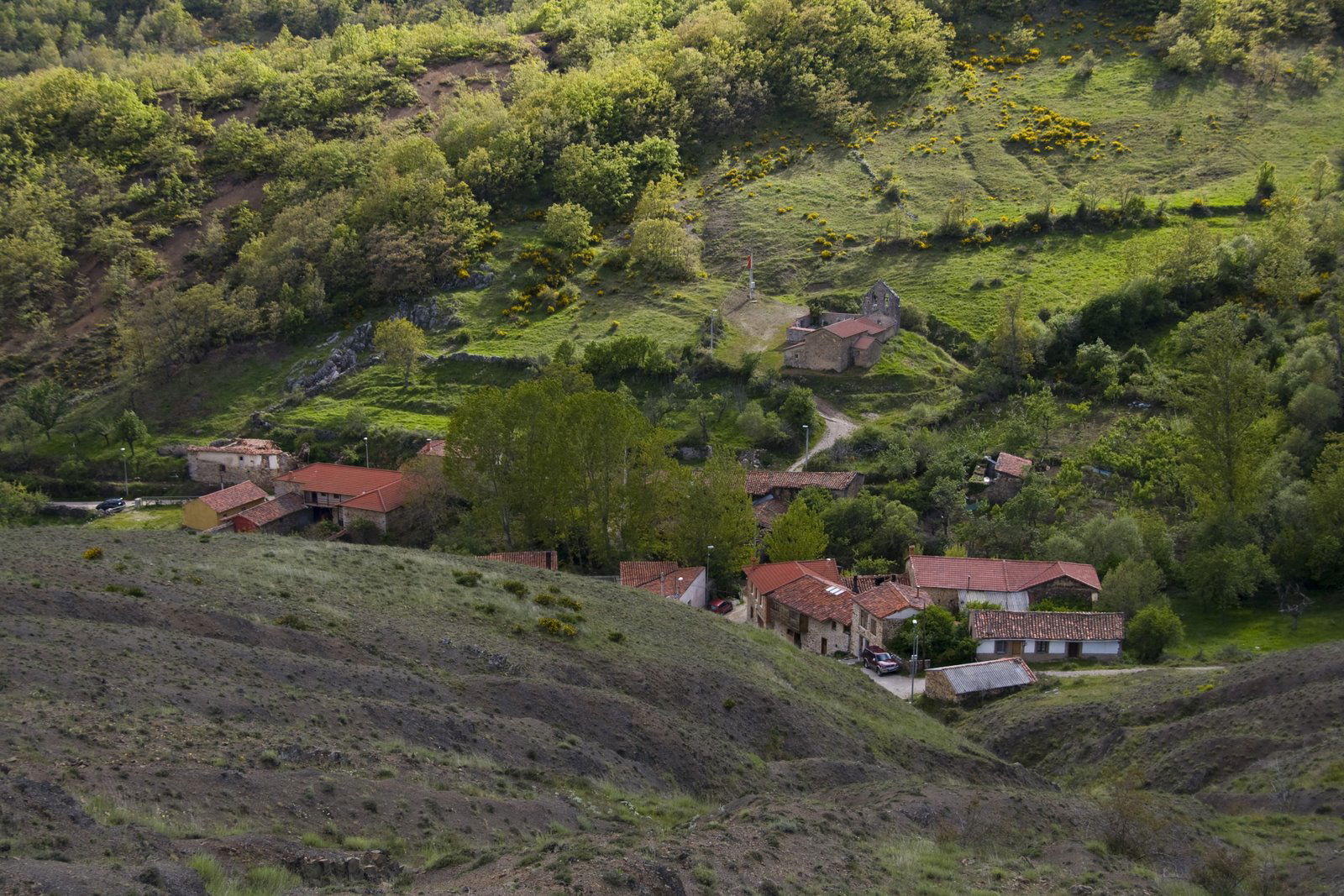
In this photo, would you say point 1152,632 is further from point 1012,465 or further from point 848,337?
point 848,337

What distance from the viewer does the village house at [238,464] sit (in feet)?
259

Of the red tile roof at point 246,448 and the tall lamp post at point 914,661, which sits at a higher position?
the tall lamp post at point 914,661

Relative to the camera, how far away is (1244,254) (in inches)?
3236

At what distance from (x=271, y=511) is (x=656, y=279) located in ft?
118

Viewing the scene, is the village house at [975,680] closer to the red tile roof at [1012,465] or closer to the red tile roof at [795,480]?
the red tile roof at [1012,465]

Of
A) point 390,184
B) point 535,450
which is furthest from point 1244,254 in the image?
point 390,184

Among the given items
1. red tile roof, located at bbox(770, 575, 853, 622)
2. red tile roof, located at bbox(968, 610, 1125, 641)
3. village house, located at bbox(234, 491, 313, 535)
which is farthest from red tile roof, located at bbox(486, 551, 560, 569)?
village house, located at bbox(234, 491, 313, 535)

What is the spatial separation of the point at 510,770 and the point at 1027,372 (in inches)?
2357

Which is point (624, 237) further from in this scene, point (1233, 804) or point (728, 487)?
point (1233, 804)

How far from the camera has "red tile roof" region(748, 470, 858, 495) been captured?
6819 cm

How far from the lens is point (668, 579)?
5588 centimetres

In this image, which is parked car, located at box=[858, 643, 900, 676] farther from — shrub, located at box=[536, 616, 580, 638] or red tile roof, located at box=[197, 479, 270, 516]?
red tile roof, located at box=[197, 479, 270, 516]

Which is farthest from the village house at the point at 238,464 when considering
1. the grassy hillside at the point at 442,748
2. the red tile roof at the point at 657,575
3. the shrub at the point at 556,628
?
the shrub at the point at 556,628

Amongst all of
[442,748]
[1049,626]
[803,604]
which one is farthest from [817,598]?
[442,748]
